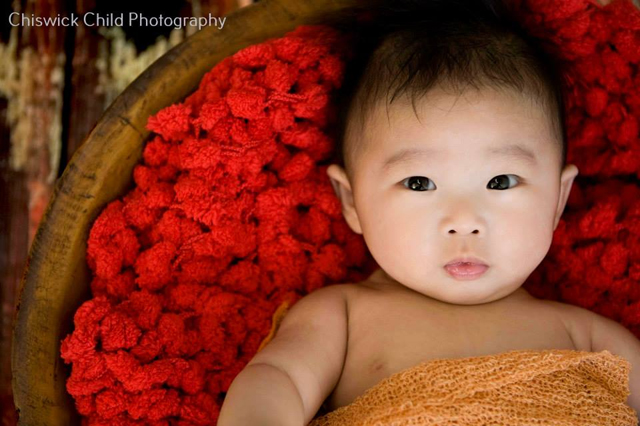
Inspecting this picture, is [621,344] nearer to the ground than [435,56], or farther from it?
nearer to the ground

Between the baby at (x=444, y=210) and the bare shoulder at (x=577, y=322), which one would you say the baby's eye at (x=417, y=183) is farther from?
the bare shoulder at (x=577, y=322)

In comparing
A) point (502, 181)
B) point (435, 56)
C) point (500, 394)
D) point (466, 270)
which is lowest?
point (500, 394)

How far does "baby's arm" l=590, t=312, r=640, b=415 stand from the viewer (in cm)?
92

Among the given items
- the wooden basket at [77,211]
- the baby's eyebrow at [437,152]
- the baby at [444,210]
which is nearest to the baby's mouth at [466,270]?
the baby at [444,210]

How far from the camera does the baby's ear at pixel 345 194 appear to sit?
3.28 feet

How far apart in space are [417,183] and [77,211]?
43 cm

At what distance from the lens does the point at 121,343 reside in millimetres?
915

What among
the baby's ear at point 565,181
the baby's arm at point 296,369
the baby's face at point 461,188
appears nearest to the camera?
the baby's arm at point 296,369

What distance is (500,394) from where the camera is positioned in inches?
32.3

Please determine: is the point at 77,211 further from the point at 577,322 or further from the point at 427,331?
the point at 577,322

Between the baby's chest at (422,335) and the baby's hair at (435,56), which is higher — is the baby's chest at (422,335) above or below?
below

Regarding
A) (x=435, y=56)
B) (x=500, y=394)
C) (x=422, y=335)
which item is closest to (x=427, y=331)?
(x=422, y=335)

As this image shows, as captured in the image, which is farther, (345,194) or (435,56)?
(345,194)

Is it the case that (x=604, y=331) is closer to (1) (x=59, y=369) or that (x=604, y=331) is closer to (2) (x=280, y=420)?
(2) (x=280, y=420)
